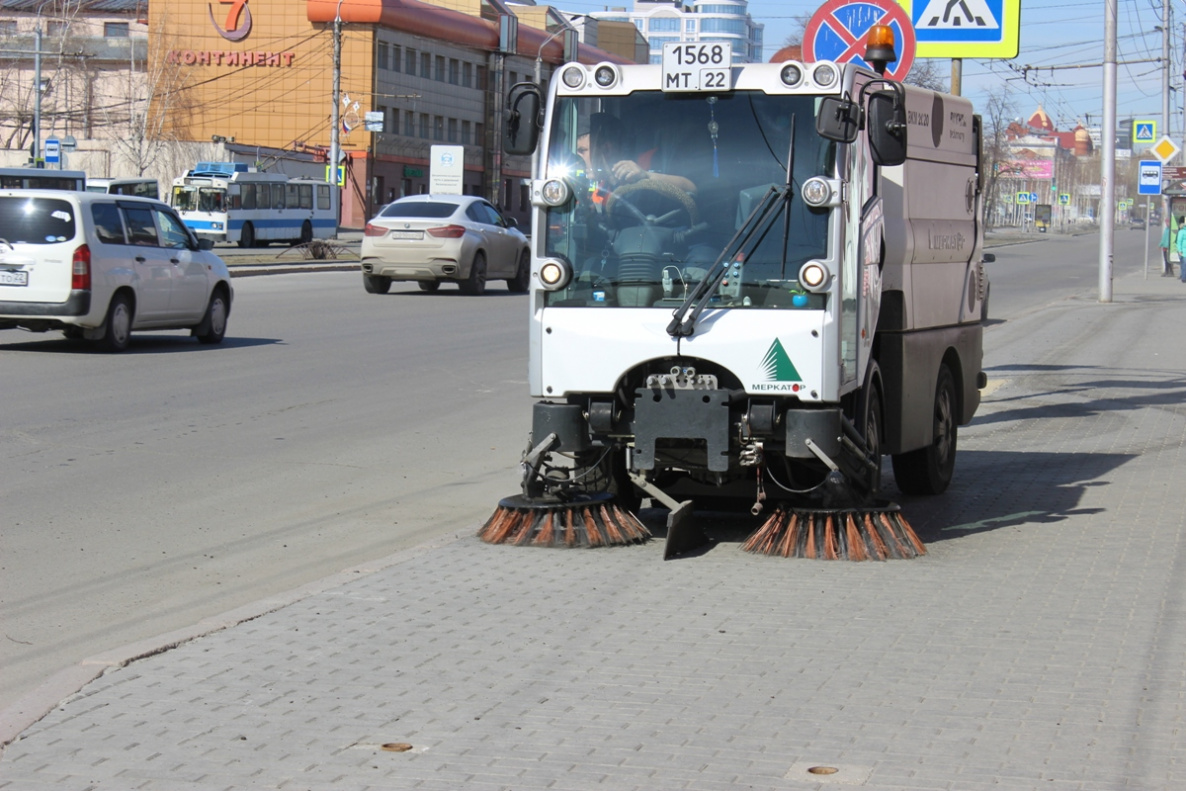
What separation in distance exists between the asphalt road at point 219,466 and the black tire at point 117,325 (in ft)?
0.70

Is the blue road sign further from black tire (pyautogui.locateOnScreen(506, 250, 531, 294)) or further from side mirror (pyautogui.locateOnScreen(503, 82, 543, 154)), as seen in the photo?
side mirror (pyautogui.locateOnScreen(503, 82, 543, 154))

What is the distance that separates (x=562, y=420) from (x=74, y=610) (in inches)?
96.7

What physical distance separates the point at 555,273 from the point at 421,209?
20799mm

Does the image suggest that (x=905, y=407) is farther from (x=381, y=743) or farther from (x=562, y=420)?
(x=381, y=743)

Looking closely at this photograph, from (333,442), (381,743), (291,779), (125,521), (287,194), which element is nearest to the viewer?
(291,779)

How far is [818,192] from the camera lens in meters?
7.41

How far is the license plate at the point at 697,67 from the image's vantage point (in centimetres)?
764

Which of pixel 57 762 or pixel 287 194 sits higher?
pixel 287 194

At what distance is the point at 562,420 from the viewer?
7766 millimetres

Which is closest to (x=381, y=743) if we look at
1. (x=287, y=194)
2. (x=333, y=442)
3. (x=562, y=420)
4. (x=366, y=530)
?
(x=562, y=420)

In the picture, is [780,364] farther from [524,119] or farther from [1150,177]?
[1150,177]

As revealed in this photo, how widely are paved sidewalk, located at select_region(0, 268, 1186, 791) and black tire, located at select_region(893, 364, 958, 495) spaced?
102 cm

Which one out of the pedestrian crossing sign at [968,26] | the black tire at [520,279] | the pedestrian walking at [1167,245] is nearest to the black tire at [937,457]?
the pedestrian crossing sign at [968,26]

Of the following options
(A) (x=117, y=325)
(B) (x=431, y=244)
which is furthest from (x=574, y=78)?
(B) (x=431, y=244)
